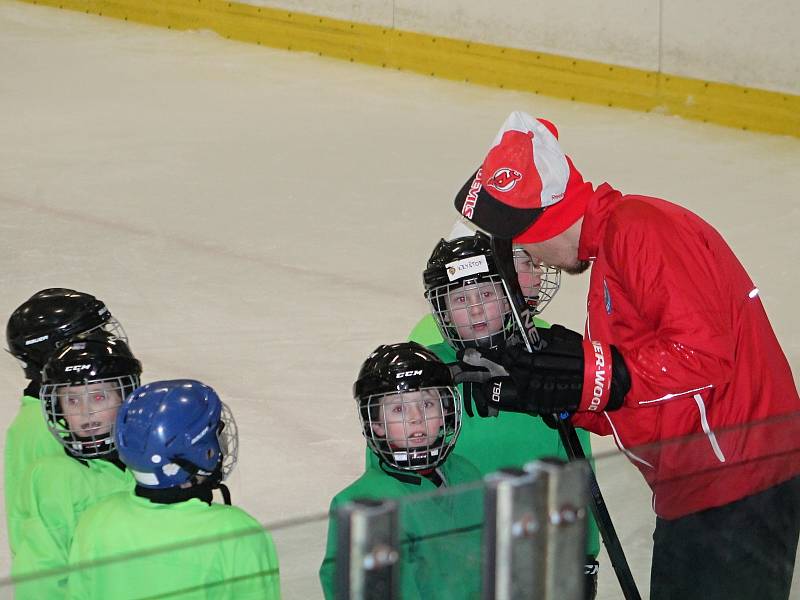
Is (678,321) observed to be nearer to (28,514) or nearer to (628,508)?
(628,508)

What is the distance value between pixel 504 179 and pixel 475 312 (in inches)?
17.3

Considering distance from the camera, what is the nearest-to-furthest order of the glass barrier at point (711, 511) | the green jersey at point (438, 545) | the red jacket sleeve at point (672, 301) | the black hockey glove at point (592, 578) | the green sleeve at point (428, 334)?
the green jersey at point (438, 545)
the black hockey glove at point (592, 578)
the glass barrier at point (711, 511)
the red jacket sleeve at point (672, 301)
the green sleeve at point (428, 334)

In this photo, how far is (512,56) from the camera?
8.96 meters

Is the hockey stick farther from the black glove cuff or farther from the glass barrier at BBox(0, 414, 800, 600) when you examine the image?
the glass barrier at BBox(0, 414, 800, 600)

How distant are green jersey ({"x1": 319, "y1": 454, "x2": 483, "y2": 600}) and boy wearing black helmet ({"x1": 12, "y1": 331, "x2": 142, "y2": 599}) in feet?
4.04

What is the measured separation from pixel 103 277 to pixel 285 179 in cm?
164

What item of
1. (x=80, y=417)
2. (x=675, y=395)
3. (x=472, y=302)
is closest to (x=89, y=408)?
(x=80, y=417)

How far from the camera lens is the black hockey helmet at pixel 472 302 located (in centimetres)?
284

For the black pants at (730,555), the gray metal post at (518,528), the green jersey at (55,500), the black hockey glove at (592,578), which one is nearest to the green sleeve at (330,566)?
the gray metal post at (518,528)

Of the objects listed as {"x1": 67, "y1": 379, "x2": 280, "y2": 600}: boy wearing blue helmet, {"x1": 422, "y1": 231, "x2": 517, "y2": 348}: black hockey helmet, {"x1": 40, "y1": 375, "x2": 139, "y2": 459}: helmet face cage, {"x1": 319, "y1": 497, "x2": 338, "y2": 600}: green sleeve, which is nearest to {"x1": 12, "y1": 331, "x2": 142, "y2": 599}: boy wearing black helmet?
{"x1": 40, "y1": 375, "x2": 139, "y2": 459}: helmet face cage

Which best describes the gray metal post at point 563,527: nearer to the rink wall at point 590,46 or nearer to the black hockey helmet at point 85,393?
the black hockey helmet at point 85,393

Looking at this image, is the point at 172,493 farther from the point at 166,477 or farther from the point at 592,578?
the point at 592,578

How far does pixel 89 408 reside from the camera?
272 centimetres

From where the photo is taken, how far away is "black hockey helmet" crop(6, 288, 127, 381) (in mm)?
3006
